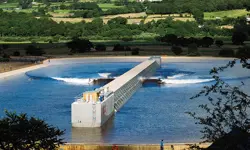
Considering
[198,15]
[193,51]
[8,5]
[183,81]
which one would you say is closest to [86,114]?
[183,81]

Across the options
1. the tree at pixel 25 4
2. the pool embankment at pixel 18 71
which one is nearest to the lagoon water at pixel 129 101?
the pool embankment at pixel 18 71

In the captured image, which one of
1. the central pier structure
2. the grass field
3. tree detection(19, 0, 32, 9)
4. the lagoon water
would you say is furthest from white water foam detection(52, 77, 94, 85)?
tree detection(19, 0, 32, 9)

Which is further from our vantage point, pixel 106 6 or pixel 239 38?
pixel 106 6

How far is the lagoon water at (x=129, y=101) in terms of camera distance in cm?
2570

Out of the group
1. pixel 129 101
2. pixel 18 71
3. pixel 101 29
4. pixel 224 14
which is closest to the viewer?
pixel 129 101

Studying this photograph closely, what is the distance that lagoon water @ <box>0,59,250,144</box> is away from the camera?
25703mm

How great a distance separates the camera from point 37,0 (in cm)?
16138

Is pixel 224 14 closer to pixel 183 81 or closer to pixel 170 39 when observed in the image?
pixel 170 39

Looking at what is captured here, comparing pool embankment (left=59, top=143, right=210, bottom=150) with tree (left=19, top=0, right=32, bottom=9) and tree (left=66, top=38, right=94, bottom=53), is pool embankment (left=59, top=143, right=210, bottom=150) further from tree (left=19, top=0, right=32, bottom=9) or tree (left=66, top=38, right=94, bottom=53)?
tree (left=19, top=0, right=32, bottom=9)

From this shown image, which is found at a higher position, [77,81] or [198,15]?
[198,15]

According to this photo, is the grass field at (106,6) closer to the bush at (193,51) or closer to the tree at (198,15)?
the tree at (198,15)

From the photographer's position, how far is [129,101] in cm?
3606

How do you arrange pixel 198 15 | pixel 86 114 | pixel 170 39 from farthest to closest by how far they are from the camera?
1. pixel 198 15
2. pixel 170 39
3. pixel 86 114

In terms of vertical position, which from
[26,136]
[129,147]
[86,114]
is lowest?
[129,147]
